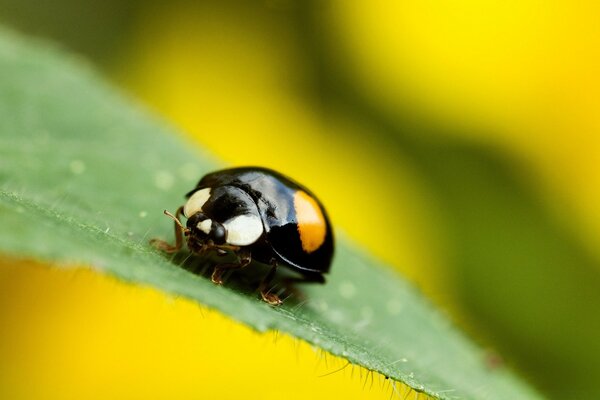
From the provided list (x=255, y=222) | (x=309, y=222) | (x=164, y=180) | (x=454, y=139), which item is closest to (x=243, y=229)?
(x=255, y=222)

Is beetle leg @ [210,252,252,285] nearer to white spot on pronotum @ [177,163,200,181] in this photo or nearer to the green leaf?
the green leaf

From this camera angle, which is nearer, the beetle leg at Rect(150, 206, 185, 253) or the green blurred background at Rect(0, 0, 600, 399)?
the beetle leg at Rect(150, 206, 185, 253)

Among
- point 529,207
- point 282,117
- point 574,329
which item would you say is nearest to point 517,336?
point 574,329

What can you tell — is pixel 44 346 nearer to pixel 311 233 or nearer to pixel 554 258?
pixel 311 233

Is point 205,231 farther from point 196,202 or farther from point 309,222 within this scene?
point 309,222

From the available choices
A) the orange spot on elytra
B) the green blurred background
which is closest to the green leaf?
the orange spot on elytra
